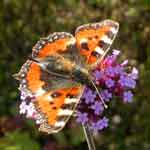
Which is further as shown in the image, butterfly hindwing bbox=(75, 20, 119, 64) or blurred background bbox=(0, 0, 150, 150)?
blurred background bbox=(0, 0, 150, 150)

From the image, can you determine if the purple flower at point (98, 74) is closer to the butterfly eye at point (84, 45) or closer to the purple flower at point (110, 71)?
the purple flower at point (110, 71)

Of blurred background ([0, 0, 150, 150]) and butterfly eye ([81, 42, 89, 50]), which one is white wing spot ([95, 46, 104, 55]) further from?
blurred background ([0, 0, 150, 150])

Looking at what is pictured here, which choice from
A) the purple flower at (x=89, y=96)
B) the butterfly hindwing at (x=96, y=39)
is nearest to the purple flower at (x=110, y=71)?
the butterfly hindwing at (x=96, y=39)

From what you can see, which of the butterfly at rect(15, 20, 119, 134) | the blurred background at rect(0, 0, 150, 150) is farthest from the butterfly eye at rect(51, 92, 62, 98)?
the blurred background at rect(0, 0, 150, 150)

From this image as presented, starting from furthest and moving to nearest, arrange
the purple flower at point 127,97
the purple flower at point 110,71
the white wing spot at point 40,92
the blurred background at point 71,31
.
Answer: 1. the blurred background at point 71,31
2. the purple flower at point 127,97
3. the purple flower at point 110,71
4. the white wing spot at point 40,92

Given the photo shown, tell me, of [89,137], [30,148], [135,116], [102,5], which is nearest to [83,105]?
[89,137]

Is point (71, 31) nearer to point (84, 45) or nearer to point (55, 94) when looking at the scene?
point (84, 45)
